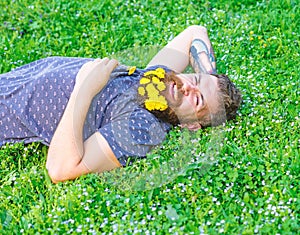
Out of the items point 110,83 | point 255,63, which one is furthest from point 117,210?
point 255,63

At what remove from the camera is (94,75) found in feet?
16.6

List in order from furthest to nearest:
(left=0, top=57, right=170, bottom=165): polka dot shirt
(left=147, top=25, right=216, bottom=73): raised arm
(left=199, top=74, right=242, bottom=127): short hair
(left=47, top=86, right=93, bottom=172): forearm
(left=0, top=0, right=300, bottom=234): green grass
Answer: (left=147, top=25, right=216, bottom=73): raised arm, (left=199, top=74, right=242, bottom=127): short hair, (left=0, top=57, right=170, bottom=165): polka dot shirt, (left=47, top=86, right=93, bottom=172): forearm, (left=0, top=0, right=300, bottom=234): green grass

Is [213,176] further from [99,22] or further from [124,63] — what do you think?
[99,22]

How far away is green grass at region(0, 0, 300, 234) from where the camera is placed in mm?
4301

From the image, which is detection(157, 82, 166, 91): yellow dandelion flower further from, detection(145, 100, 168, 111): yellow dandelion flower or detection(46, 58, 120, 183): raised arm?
detection(46, 58, 120, 183): raised arm

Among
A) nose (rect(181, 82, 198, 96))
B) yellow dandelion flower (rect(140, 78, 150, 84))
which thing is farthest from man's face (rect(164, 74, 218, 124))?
yellow dandelion flower (rect(140, 78, 150, 84))

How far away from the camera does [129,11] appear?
728cm

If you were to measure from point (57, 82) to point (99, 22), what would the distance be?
7.11 feet

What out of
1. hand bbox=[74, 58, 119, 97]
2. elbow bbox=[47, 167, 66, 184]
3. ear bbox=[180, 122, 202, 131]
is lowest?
elbow bbox=[47, 167, 66, 184]

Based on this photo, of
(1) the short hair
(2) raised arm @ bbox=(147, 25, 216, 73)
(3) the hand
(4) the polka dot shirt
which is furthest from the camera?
(2) raised arm @ bbox=(147, 25, 216, 73)

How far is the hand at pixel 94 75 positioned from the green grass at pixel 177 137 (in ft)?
2.11

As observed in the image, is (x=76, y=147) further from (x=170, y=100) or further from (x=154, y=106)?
(x=170, y=100)

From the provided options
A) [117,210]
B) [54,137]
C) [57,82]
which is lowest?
[117,210]

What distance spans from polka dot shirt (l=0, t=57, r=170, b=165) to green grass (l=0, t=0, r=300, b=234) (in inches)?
6.4
